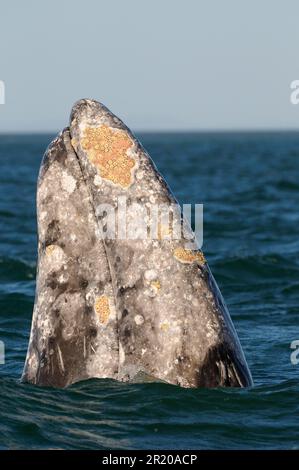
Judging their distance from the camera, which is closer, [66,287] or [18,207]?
[66,287]

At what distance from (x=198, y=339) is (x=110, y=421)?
31.0 inches

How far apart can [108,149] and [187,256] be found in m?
0.98

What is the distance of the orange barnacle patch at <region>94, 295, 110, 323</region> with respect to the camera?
7934mm

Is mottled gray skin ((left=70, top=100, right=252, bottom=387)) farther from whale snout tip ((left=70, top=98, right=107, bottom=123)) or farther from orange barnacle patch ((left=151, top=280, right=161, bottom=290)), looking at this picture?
whale snout tip ((left=70, top=98, right=107, bottom=123))

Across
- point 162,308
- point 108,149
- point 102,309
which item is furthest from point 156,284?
point 108,149

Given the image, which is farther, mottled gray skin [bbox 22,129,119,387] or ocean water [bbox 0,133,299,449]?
mottled gray skin [bbox 22,129,119,387]

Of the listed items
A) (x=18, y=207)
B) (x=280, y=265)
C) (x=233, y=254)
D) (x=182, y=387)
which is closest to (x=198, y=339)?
(x=182, y=387)

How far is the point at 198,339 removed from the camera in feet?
25.3

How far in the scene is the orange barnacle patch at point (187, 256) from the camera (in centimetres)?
796

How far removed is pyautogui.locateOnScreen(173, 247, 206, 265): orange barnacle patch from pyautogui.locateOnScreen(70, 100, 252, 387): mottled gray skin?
2 cm

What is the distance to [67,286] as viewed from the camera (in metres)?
8.04

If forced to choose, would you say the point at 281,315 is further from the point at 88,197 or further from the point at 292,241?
the point at 292,241
